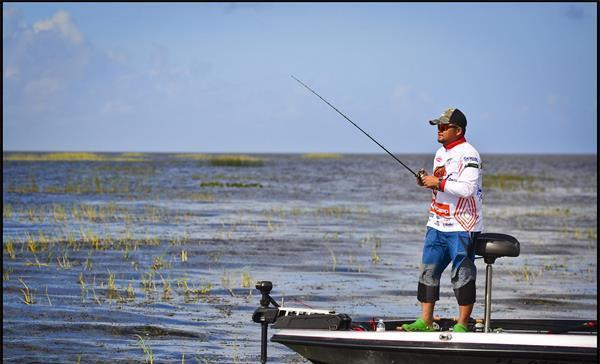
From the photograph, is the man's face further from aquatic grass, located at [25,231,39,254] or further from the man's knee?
aquatic grass, located at [25,231,39,254]

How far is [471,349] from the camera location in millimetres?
8242

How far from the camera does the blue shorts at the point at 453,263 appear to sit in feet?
28.8

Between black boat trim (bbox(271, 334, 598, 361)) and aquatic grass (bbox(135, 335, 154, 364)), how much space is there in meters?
2.61

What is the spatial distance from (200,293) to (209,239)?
8307mm

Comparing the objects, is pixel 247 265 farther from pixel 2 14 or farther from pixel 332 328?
pixel 332 328

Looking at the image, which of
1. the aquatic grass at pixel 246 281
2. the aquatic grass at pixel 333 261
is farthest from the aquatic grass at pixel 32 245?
the aquatic grass at pixel 333 261

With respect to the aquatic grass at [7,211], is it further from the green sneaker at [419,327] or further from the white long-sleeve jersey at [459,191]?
the white long-sleeve jersey at [459,191]

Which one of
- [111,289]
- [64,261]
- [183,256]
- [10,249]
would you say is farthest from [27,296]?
[10,249]

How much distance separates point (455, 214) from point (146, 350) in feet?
12.6

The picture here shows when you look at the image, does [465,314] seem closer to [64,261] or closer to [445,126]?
[445,126]

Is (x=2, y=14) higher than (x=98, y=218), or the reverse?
(x=2, y=14)

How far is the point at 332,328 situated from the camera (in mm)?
8883

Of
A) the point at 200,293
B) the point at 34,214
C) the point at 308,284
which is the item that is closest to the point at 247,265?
the point at 308,284

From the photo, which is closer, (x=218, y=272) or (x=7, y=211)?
(x=218, y=272)
